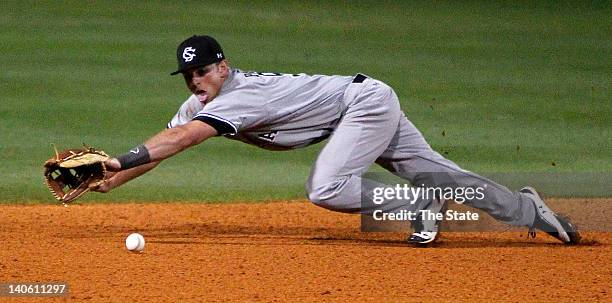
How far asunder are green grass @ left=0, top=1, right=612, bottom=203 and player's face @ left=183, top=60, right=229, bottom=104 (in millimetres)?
2480

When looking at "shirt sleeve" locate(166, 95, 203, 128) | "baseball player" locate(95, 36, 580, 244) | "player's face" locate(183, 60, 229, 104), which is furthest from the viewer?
"shirt sleeve" locate(166, 95, 203, 128)

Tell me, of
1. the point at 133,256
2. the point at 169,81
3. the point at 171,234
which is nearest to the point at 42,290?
the point at 133,256

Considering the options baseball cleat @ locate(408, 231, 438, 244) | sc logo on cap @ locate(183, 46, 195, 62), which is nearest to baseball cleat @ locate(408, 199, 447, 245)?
baseball cleat @ locate(408, 231, 438, 244)

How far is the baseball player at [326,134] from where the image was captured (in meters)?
6.23

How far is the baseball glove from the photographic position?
6062 millimetres

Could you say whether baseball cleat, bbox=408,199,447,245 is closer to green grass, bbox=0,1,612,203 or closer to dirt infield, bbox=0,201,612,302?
dirt infield, bbox=0,201,612,302

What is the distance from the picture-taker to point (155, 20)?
1472 cm

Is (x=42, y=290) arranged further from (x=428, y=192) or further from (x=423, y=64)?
(x=423, y=64)

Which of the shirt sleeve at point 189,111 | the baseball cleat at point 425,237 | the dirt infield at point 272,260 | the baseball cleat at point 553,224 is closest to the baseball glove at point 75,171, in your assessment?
the dirt infield at point 272,260

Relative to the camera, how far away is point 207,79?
20.9 ft

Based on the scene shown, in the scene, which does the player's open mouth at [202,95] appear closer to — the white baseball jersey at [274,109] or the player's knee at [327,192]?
the white baseball jersey at [274,109]

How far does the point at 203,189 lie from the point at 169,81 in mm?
3597

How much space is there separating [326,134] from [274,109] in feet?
1.66

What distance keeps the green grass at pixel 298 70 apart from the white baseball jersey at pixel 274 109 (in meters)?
2.26
